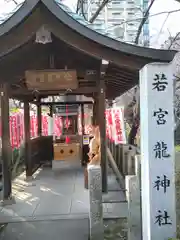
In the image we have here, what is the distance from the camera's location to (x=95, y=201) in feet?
17.8

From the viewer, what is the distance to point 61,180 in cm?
1115

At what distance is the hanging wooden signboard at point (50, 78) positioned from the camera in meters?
6.86

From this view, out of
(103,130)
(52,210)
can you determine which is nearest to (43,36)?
(103,130)

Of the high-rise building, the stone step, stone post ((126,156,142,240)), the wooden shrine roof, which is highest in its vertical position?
the high-rise building

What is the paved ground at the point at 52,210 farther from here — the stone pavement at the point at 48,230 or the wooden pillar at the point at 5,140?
the wooden pillar at the point at 5,140

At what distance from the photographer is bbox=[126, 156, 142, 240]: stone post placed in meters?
5.33

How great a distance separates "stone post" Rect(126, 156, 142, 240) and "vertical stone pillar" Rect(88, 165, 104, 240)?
516 mm

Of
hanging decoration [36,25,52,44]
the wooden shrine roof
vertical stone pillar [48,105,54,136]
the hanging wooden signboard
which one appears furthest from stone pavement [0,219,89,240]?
vertical stone pillar [48,105,54,136]

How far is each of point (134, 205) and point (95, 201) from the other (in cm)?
70

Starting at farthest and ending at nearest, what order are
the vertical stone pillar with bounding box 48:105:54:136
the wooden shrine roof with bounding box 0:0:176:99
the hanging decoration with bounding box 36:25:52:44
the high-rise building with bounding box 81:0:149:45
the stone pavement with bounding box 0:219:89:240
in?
the vertical stone pillar with bounding box 48:105:54:136 < the high-rise building with bounding box 81:0:149:45 < the stone pavement with bounding box 0:219:89:240 < the hanging decoration with bounding box 36:25:52:44 < the wooden shrine roof with bounding box 0:0:176:99

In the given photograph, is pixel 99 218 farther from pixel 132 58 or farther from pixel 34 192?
pixel 34 192

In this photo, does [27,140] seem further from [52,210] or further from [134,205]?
[134,205]

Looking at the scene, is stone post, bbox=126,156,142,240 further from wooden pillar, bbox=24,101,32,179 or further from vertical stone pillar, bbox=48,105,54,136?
vertical stone pillar, bbox=48,105,54,136

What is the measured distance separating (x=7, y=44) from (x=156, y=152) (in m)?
2.91
